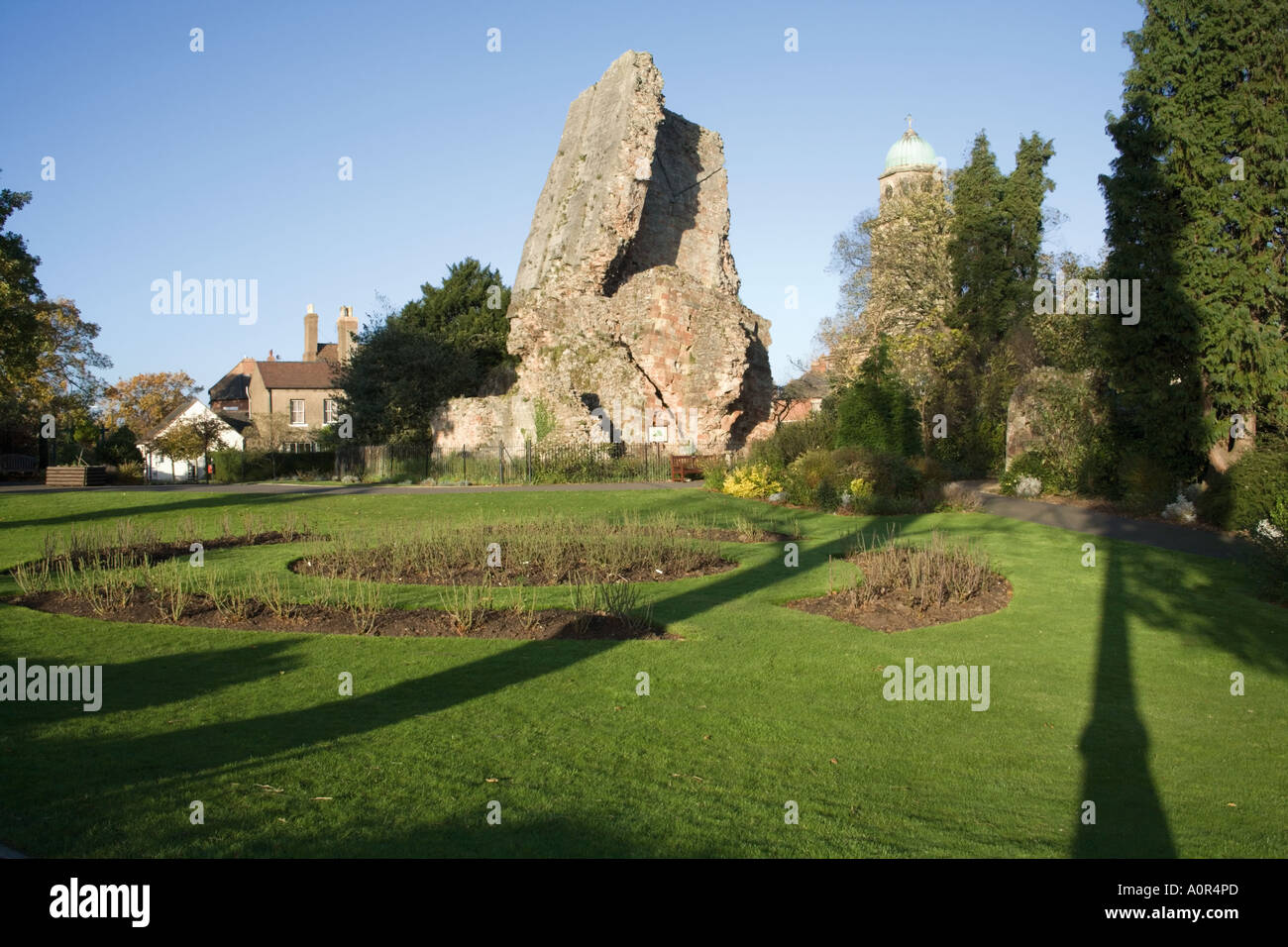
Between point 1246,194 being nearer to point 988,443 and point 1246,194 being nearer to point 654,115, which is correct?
point 988,443

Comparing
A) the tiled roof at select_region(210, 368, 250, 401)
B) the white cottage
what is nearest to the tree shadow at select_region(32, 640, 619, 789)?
the white cottage

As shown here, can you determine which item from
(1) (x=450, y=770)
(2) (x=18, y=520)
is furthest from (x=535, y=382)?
(1) (x=450, y=770)

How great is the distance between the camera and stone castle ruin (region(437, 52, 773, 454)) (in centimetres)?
3700

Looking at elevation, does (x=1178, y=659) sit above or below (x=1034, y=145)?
below

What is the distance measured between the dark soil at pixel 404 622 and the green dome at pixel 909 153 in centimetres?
8099

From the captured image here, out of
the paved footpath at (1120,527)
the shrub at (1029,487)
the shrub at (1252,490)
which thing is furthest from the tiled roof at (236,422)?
the shrub at (1252,490)

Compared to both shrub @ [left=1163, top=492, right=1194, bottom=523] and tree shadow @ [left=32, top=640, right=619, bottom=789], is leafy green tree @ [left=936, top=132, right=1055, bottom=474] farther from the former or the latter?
tree shadow @ [left=32, top=640, right=619, bottom=789]

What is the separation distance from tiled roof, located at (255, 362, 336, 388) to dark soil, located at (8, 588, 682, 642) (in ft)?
196

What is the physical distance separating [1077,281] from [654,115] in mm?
17593

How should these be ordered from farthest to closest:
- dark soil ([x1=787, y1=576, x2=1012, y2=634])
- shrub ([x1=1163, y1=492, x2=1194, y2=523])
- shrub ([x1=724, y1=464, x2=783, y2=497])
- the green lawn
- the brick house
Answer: the brick house
shrub ([x1=724, y1=464, x2=783, y2=497])
shrub ([x1=1163, y1=492, x2=1194, y2=523])
dark soil ([x1=787, y1=576, x2=1012, y2=634])
the green lawn

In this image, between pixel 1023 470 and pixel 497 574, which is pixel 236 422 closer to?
pixel 1023 470

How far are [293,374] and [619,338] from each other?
3977cm

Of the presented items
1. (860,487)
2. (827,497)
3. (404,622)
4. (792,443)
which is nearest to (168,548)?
(404,622)

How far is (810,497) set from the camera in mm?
24109
